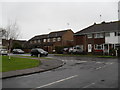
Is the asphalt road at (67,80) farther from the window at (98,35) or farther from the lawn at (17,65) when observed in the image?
the window at (98,35)

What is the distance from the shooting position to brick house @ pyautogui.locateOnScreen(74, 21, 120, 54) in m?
33.1

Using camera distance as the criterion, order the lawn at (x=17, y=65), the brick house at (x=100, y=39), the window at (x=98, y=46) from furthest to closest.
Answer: the window at (x=98, y=46) < the brick house at (x=100, y=39) < the lawn at (x=17, y=65)

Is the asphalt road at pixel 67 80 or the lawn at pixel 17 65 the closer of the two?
the asphalt road at pixel 67 80

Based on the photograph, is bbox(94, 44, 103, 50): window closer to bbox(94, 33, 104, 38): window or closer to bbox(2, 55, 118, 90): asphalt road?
bbox(94, 33, 104, 38): window

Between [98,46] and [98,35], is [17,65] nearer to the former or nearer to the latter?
[98,46]

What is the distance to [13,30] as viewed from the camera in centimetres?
3061

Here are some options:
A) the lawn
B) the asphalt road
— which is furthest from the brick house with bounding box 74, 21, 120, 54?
the asphalt road

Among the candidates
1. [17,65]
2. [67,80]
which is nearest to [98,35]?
[17,65]

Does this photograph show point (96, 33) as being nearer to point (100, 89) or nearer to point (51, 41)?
point (51, 41)

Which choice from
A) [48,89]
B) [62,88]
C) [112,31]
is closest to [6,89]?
[48,89]

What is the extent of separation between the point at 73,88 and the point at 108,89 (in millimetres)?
1524

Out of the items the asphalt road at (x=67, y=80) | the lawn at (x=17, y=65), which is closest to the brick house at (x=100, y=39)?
the lawn at (x=17, y=65)

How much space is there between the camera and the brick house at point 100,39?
3309 cm

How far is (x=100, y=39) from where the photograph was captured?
36.3 meters
